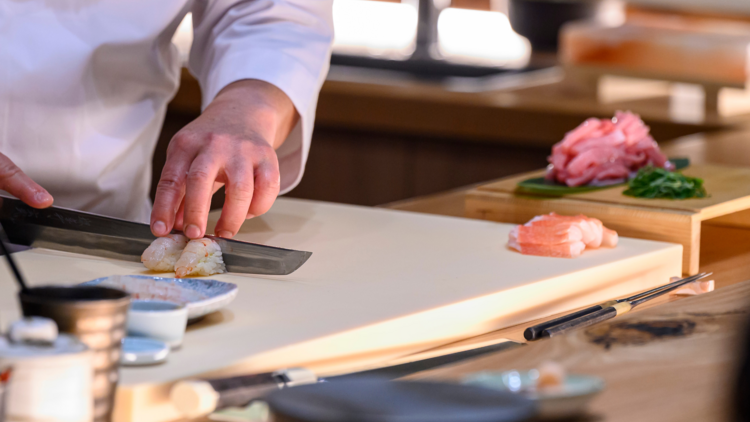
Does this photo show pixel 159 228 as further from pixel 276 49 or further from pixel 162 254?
pixel 276 49

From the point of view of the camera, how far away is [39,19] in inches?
52.4

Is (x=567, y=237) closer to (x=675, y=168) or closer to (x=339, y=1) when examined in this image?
(x=675, y=168)

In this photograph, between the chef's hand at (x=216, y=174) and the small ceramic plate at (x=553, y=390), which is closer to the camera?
the small ceramic plate at (x=553, y=390)

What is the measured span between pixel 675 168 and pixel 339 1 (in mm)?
3474

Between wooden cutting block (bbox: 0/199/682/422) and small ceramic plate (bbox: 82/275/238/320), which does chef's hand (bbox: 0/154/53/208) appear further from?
small ceramic plate (bbox: 82/275/238/320)

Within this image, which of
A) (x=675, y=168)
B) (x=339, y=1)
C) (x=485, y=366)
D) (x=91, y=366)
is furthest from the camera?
(x=339, y=1)

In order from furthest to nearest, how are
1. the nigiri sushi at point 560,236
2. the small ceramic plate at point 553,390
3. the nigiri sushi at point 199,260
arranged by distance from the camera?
1. the nigiri sushi at point 560,236
2. the nigiri sushi at point 199,260
3. the small ceramic plate at point 553,390

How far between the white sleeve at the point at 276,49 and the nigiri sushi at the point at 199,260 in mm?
358

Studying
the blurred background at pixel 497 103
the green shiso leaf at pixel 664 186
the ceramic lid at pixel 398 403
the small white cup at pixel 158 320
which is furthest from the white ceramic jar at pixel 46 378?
the blurred background at pixel 497 103

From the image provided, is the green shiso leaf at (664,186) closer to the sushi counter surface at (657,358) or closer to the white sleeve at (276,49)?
the sushi counter surface at (657,358)

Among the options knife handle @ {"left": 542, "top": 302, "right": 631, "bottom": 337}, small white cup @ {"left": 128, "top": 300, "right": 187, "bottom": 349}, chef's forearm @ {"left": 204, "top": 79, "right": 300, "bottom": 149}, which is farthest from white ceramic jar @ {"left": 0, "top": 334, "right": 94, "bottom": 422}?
chef's forearm @ {"left": 204, "top": 79, "right": 300, "bottom": 149}

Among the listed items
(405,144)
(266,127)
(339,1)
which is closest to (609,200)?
(266,127)

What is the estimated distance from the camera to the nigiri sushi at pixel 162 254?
1.05m

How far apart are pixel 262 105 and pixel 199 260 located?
0.31 m
